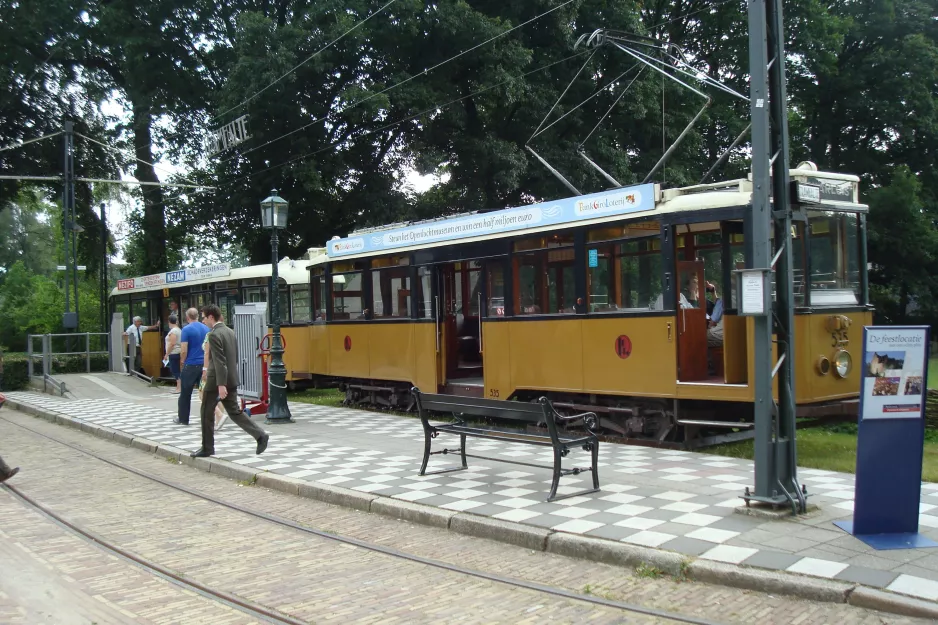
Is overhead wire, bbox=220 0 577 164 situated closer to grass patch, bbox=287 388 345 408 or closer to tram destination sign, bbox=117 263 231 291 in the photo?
tram destination sign, bbox=117 263 231 291

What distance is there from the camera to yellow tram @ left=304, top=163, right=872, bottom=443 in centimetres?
990

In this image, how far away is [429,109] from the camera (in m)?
24.1

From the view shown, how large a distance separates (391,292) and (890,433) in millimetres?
10466

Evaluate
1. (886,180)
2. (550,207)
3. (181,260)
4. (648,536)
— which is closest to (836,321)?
(550,207)

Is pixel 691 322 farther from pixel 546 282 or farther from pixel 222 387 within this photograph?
pixel 222 387

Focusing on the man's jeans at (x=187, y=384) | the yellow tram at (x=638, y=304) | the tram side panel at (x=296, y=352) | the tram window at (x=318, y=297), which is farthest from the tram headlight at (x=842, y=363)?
the tram side panel at (x=296, y=352)

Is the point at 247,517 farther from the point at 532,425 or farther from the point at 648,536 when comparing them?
the point at 532,425

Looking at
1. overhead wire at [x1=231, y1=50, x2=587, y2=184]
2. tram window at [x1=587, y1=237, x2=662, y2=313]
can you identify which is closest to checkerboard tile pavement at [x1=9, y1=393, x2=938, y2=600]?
tram window at [x1=587, y1=237, x2=662, y2=313]

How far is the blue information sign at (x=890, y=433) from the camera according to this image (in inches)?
235

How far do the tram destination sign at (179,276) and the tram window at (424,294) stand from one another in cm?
925

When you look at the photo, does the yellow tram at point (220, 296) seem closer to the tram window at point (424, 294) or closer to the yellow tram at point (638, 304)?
the tram window at point (424, 294)

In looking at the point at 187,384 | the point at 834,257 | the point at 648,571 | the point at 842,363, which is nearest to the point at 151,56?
the point at 187,384

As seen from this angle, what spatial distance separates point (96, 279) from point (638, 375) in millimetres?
38369

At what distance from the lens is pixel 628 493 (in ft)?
25.5
